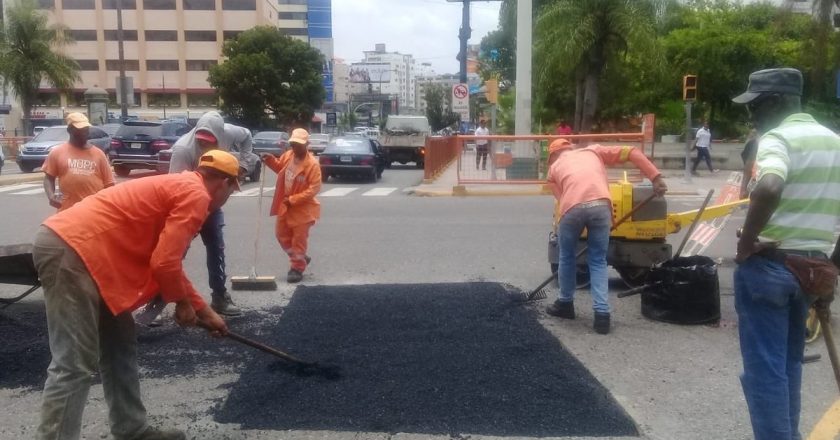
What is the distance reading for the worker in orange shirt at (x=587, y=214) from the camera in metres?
6.58

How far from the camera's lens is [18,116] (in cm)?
6191

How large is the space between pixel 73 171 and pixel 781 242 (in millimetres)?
5609

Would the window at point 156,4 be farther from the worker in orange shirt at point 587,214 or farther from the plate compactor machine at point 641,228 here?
the worker in orange shirt at point 587,214

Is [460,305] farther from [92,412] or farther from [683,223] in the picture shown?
[92,412]

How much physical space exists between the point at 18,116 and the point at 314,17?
4440cm

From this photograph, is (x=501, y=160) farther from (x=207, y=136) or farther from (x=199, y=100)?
(x=199, y=100)

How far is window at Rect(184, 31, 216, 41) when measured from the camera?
67250mm

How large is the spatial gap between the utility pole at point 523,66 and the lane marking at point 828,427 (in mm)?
16909

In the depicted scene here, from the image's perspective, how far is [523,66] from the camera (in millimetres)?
21188

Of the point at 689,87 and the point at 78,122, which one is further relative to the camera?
the point at 689,87

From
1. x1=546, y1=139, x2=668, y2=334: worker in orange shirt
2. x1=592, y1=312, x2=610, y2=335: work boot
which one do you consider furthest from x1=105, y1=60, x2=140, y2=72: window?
x1=592, y1=312, x2=610, y2=335: work boot

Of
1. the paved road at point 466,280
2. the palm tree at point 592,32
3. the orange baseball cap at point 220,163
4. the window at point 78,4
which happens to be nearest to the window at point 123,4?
the window at point 78,4

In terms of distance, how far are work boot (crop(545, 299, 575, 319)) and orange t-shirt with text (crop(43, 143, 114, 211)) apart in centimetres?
404

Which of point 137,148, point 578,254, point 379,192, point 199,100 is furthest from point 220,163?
point 199,100
